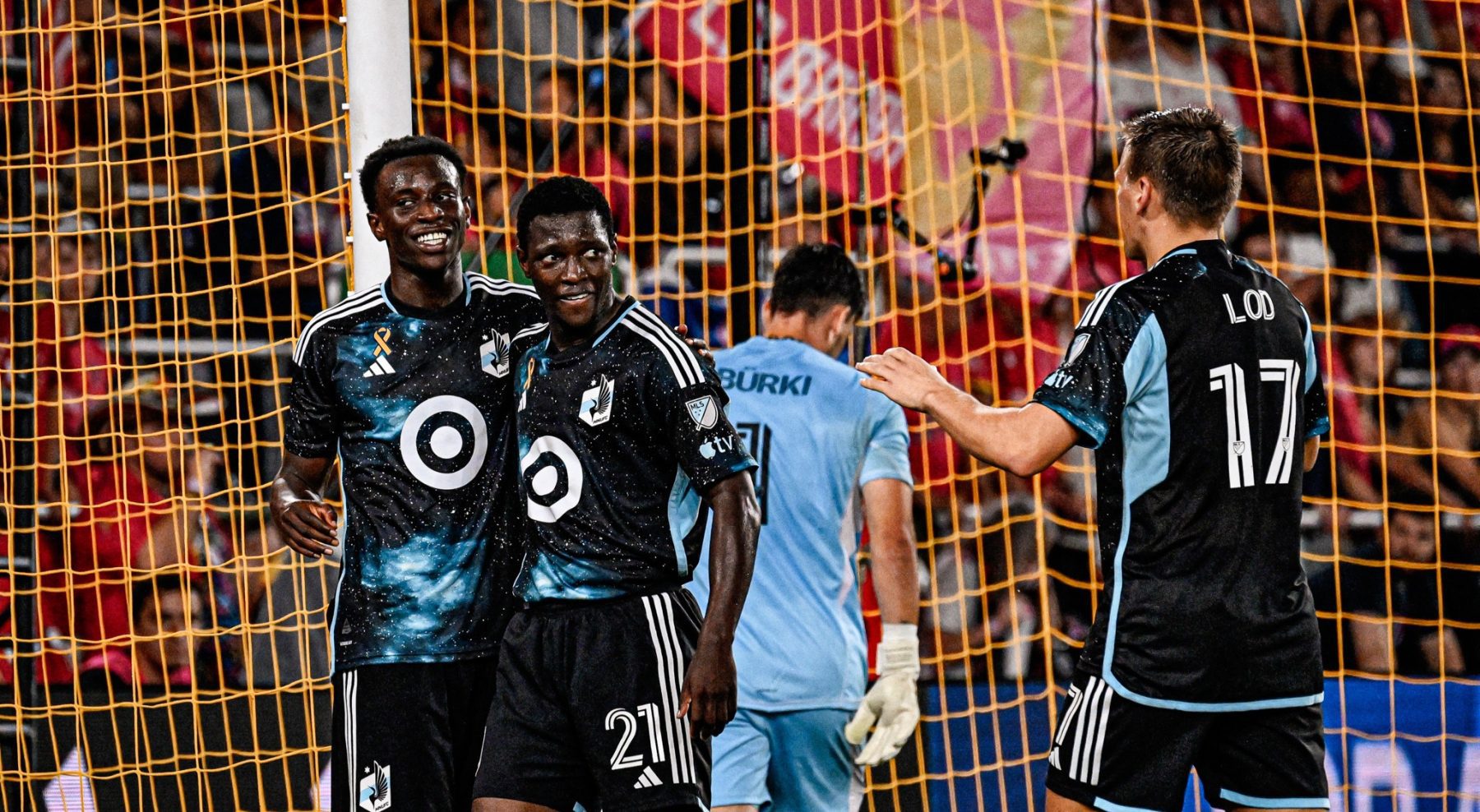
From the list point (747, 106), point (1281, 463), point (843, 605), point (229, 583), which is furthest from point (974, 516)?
point (1281, 463)

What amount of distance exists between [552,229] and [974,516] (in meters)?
4.04

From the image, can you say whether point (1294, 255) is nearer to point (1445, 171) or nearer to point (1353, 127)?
point (1353, 127)

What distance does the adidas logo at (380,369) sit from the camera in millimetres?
3475

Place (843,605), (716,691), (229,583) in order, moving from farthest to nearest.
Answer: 1. (229,583)
2. (843,605)
3. (716,691)

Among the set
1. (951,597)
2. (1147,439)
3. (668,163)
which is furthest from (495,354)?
(668,163)

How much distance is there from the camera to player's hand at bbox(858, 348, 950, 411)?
2973mm

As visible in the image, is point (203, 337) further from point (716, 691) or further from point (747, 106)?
point (716, 691)

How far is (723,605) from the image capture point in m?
3.05

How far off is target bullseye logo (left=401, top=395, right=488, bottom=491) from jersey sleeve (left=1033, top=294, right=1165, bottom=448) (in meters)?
1.24

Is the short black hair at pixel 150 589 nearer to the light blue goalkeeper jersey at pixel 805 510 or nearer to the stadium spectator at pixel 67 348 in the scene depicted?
the stadium spectator at pixel 67 348

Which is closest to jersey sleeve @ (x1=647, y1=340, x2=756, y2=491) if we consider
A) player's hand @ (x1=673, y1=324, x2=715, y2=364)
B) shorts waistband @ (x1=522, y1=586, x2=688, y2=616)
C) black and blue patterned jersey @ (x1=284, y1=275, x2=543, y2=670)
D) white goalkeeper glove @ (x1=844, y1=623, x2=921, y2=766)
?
player's hand @ (x1=673, y1=324, x2=715, y2=364)

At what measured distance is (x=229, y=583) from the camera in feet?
22.1

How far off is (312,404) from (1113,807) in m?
1.95

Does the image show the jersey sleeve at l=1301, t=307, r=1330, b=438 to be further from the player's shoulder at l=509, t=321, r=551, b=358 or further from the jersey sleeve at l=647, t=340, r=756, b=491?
the player's shoulder at l=509, t=321, r=551, b=358
